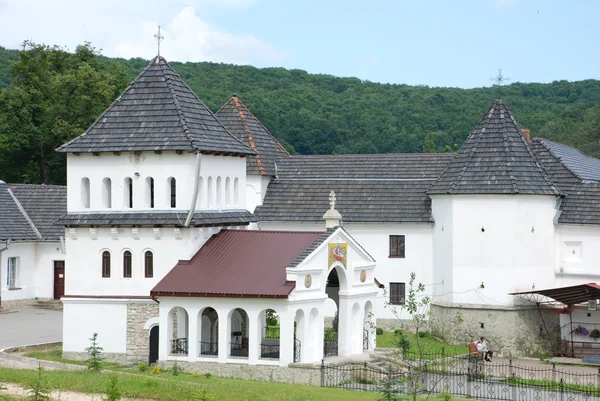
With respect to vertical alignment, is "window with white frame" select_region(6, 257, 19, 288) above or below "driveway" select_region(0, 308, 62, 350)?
above

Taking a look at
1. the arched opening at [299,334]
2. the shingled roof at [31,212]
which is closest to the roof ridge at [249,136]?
the shingled roof at [31,212]

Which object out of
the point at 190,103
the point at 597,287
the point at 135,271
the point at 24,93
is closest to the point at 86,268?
the point at 135,271

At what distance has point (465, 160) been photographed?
54.7m

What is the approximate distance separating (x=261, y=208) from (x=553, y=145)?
14.2 m

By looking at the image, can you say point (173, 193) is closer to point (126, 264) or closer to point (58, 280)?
point (126, 264)

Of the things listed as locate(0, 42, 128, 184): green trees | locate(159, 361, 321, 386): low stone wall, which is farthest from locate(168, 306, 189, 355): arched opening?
locate(0, 42, 128, 184): green trees

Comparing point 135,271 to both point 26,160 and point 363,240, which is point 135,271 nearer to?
point 363,240

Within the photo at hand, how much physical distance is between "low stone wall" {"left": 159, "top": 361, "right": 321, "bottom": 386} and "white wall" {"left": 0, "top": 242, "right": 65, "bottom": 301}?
2091cm

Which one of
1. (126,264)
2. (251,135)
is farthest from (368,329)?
(251,135)

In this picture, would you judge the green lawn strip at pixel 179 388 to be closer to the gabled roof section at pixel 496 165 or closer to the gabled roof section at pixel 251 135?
the gabled roof section at pixel 496 165

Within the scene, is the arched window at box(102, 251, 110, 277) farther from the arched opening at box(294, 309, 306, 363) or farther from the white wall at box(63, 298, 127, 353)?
the arched opening at box(294, 309, 306, 363)

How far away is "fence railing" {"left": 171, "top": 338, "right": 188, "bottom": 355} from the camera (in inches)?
1743

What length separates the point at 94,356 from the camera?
136 ft

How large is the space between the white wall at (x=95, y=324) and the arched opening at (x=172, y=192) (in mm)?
3917
